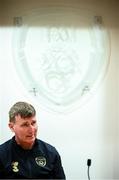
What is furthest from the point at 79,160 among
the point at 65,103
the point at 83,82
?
the point at 83,82

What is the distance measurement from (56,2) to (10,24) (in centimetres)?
44

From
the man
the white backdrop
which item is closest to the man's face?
the man

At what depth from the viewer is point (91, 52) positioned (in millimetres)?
2801

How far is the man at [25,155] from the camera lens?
2.07 metres

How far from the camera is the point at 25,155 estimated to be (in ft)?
6.95

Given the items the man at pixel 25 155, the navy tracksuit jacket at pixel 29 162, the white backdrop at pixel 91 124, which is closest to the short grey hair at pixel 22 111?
the man at pixel 25 155

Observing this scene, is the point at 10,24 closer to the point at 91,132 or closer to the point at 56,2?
the point at 56,2

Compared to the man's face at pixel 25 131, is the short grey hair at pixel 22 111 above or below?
above

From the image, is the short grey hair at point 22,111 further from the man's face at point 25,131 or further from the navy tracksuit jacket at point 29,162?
the navy tracksuit jacket at point 29,162


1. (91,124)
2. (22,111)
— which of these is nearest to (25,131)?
(22,111)

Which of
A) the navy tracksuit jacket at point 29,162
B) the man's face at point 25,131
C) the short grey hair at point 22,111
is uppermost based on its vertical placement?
the short grey hair at point 22,111

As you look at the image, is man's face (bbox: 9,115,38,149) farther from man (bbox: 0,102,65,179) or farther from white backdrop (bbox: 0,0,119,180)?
white backdrop (bbox: 0,0,119,180)

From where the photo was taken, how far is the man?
2.07 metres

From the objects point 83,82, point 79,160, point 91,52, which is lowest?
point 79,160
